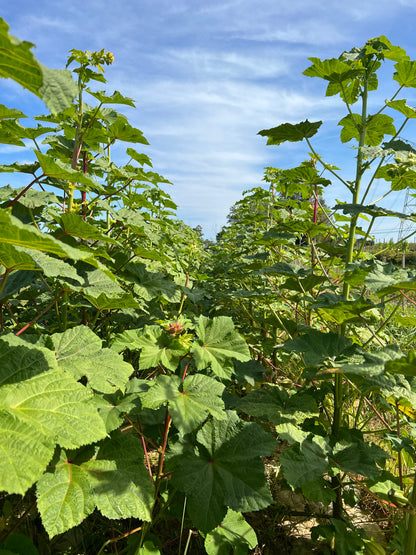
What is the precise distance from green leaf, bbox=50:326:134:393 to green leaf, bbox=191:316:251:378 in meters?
0.30

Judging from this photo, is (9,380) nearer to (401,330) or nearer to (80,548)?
(80,548)

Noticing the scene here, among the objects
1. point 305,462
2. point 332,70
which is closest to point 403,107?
point 332,70

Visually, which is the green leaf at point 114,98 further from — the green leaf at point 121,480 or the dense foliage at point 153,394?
the green leaf at point 121,480

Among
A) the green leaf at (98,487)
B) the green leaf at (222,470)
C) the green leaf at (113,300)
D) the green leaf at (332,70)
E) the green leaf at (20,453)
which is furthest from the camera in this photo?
the green leaf at (332,70)

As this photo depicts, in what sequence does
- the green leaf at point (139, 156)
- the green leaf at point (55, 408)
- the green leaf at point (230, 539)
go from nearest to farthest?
1. the green leaf at point (55, 408)
2. the green leaf at point (230, 539)
3. the green leaf at point (139, 156)

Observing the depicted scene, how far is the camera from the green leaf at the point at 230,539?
1.41m

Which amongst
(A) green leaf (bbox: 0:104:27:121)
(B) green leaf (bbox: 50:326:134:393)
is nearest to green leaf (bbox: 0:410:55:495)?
(B) green leaf (bbox: 50:326:134:393)

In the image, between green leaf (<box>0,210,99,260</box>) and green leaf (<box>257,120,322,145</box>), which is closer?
green leaf (<box>0,210,99,260</box>)

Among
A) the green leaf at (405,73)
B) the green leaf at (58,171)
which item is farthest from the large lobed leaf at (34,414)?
the green leaf at (405,73)

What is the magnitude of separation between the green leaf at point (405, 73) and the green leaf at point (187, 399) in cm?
189

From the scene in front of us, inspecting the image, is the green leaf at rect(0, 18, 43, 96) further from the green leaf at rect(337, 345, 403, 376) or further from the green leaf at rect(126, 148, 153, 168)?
the green leaf at rect(126, 148, 153, 168)

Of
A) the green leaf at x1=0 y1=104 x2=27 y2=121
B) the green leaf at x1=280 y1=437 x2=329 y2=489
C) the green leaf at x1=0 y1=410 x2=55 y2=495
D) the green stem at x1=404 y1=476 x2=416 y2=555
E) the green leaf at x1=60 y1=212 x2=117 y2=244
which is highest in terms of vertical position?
the green leaf at x1=0 y1=104 x2=27 y2=121

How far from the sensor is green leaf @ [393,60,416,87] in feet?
6.05

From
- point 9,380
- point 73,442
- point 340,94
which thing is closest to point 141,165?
point 340,94
